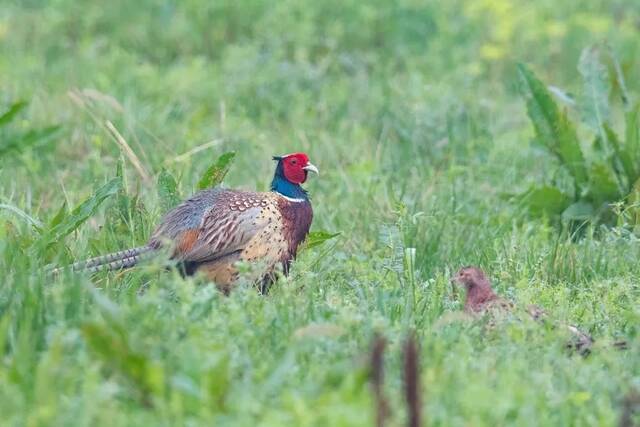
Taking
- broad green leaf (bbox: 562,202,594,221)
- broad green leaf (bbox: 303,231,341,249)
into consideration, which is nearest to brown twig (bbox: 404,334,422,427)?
broad green leaf (bbox: 303,231,341,249)

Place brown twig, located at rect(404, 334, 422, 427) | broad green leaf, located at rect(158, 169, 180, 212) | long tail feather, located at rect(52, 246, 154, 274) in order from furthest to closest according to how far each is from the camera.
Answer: broad green leaf, located at rect(158, 169, 180, 212) → long tail feather, located at rect(52, 246, 154, 274) → brown twig, located at rect(404, 334, 422, 427)

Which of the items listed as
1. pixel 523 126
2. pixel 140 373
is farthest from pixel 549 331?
pixel 523 126

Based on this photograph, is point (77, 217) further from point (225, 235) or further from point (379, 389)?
point (379, 389)

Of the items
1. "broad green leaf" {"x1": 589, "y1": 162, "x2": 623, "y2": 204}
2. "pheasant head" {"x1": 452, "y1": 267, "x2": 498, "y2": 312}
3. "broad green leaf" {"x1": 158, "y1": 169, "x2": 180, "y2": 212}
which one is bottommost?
"broad green leaf" {"x1": 589, "y1": 162, "x2": 623, "y2": 204}

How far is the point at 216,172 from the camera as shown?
678 cm

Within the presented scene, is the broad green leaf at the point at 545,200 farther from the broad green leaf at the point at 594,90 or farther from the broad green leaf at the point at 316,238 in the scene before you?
the broad green leaf at the point at 316,238

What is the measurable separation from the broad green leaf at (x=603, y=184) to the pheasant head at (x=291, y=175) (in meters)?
1.73

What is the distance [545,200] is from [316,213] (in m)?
1.25

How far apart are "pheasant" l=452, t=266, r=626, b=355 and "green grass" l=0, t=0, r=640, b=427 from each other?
0.35 feet

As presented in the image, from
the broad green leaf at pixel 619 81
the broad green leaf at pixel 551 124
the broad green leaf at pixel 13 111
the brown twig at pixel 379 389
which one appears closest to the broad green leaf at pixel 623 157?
the broad green leaf at pixel 551 124

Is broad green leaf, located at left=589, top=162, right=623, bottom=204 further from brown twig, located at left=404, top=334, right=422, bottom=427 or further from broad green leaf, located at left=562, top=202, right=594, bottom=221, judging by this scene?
brown twig, located at left=404, top=334, right=422, bottom=427

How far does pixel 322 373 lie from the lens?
432 centimetres

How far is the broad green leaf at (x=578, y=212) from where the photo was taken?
7.51 meters

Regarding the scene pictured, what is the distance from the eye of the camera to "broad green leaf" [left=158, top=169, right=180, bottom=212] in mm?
6703
